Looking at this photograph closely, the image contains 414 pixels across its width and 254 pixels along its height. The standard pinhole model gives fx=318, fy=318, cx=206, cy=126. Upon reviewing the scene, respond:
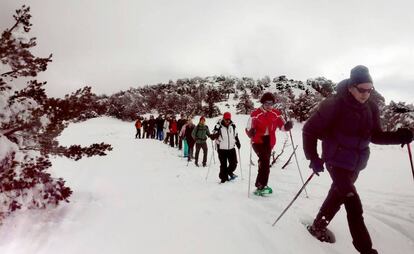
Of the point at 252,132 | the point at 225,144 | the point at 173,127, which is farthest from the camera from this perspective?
the point at 173,127

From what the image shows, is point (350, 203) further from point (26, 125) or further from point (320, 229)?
point (26, 125)

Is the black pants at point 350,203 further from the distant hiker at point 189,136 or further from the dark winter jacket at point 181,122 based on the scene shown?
the dark winter jacket at point 181,122

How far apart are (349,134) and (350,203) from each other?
79cm

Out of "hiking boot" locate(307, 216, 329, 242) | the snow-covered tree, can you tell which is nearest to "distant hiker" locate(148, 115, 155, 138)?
the snow-covered tree

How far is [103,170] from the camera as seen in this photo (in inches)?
369

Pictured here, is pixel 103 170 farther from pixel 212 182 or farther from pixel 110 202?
pixel 110 202

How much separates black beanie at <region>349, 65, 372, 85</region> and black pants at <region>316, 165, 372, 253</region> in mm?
1045

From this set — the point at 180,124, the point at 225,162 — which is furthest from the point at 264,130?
the point at 180,124

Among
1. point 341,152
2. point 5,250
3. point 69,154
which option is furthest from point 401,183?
point 5,250

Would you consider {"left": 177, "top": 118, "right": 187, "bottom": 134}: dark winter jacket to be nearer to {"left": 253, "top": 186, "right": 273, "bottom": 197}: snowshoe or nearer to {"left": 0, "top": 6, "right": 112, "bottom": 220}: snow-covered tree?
{"left": 253, "top": 186, "right": 273, "bottom": 197}: snowshoe

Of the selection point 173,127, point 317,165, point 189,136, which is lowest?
point 173,127

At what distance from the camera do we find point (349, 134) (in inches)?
146

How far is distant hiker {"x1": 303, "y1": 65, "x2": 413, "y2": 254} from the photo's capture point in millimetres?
3637

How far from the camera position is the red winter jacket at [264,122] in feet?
21.1
